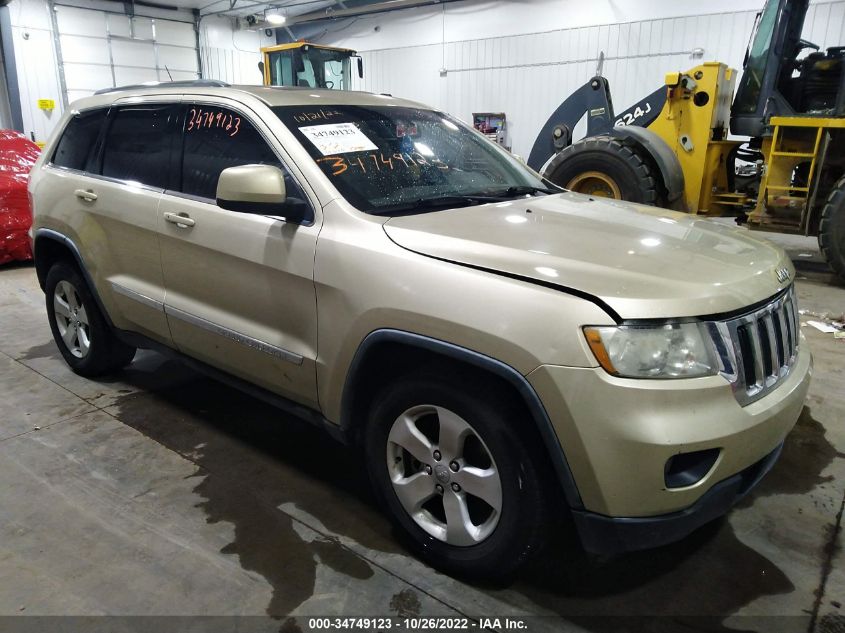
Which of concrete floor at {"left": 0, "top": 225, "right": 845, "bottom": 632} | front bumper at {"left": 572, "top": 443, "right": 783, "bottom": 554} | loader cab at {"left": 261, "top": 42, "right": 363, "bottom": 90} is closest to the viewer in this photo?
front bumper at {"left": 572, "top": 443, "right": 783, "bottom": 554}

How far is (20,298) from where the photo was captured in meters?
6.01

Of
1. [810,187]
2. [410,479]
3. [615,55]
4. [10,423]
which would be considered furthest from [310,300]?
[615,55]

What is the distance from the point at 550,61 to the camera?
12.6 metres

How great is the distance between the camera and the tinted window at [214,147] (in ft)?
8.73

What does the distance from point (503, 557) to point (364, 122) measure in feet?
6.27

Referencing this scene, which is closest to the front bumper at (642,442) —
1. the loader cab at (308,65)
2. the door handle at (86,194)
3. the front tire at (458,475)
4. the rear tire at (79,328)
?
the front tire at (458,475)

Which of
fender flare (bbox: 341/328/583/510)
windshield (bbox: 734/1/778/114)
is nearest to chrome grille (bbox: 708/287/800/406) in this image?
fender flare (bbox: 341/328/583/510)

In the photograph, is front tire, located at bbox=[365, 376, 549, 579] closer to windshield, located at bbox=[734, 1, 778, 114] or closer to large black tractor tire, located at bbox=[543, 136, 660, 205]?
large black tractor tire, located at bbox=[543, 136, 660, 205]

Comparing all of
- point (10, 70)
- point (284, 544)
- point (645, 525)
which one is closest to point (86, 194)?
point (284, 544)

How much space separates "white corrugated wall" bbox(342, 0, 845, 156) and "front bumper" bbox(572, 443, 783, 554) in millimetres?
10651

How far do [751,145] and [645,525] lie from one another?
6.78 metres

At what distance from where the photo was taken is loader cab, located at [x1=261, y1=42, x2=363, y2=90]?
1327 centimetres

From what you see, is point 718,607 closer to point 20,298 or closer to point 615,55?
point 20,298

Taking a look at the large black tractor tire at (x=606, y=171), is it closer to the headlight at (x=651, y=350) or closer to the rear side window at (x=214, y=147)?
the rear side window at (x=214, y=147)
